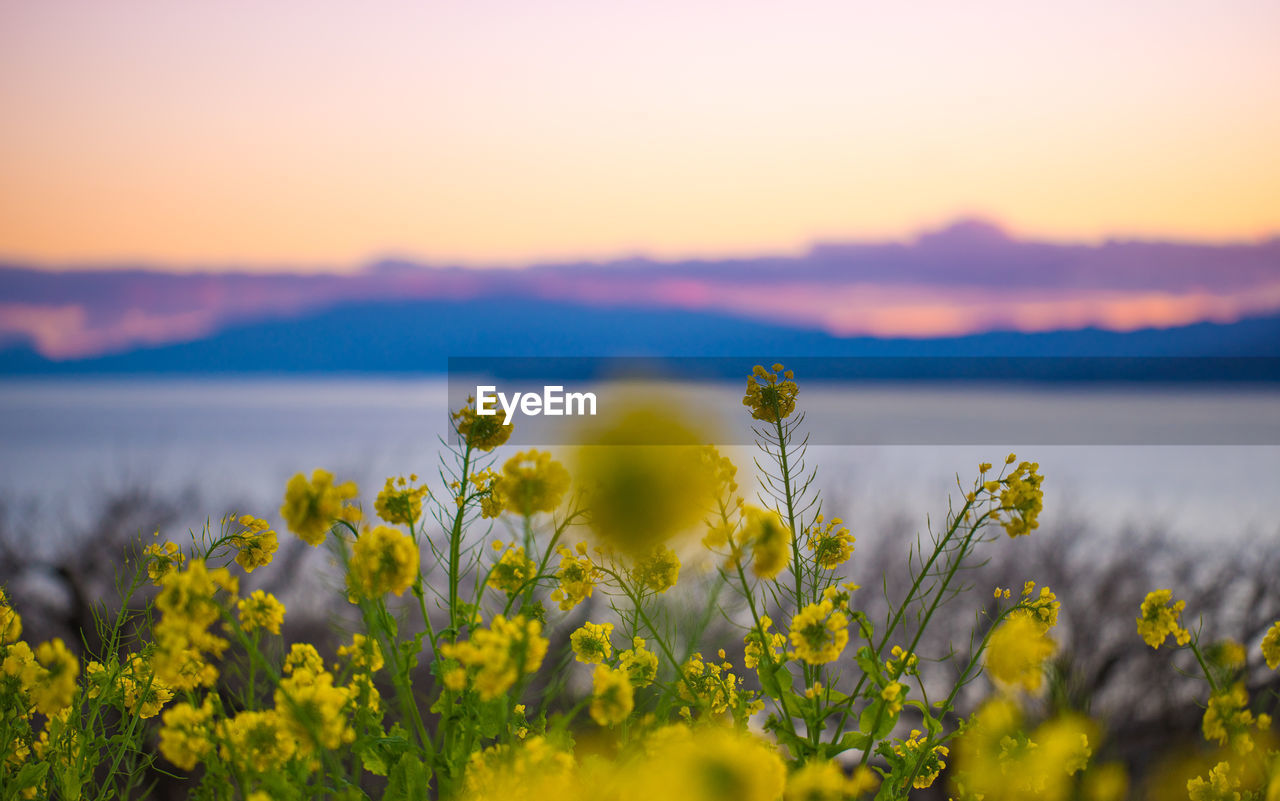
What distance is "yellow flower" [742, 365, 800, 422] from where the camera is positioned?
197 centimetres

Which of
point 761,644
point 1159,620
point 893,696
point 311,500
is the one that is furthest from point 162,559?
point 1159,620

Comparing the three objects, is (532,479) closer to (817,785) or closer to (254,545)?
(817,785)

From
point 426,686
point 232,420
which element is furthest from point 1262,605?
point 232,420

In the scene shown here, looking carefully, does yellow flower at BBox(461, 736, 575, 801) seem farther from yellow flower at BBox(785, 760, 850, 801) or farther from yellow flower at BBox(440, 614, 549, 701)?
yellow flower at BBox(785, 760, 850, 801)

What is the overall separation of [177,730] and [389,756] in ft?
1.16

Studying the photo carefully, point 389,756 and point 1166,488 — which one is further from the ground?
point 389,756

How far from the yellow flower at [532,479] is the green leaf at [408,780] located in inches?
18.2

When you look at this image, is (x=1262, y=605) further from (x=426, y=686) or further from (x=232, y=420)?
(x=232, y=420)

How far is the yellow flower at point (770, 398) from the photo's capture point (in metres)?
1.97

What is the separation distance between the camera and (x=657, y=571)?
1.89 m

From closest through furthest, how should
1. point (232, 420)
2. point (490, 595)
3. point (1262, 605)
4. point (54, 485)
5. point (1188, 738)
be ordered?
1. point (490, 595)
2. point (1188, 738)
3. point (1262, 605)
4. point (54, 485)
5. point (232, 420)

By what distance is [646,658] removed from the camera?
1987 millimetres

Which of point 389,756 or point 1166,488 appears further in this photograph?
point 1166,488

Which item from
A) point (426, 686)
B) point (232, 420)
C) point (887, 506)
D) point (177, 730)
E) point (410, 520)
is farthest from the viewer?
point (232, 420)
